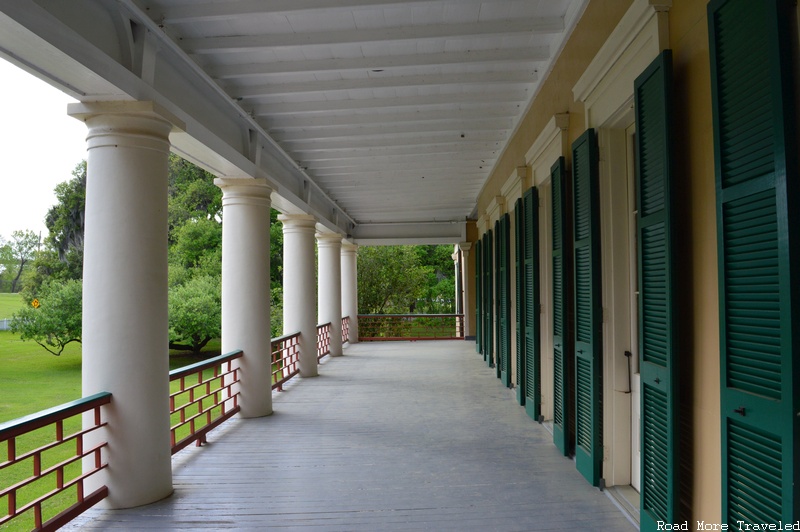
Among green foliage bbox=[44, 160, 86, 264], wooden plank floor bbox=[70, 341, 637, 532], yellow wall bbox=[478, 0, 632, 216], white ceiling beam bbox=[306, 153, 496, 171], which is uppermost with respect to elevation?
green foliage bbox=[44, 160, 86, 264]

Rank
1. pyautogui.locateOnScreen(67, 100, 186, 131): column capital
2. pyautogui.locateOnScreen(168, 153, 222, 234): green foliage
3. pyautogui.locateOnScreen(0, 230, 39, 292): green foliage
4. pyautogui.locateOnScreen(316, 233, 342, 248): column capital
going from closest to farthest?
1. pyautogui.locateOnScreen(67, 100, 186, 131): column capital
2. pyautogui.locateOnScreen(316, 233, 342, 248): column capital
3. pyautogui.locateOnScreen(168, 153, 222, 234): green foliage
4. pyautogui.locateOnScreen(0, 230, 39, 292): green foliage

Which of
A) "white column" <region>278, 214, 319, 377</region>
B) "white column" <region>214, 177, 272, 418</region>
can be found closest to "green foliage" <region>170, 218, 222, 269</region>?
"white column" <region>278, 214, 319, 377</region>

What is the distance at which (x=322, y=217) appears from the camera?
10.5m

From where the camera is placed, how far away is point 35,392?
61.3 ft

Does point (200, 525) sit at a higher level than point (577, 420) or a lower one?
lower

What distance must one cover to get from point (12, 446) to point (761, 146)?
370 centimetres

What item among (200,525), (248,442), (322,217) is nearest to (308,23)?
(200,525)

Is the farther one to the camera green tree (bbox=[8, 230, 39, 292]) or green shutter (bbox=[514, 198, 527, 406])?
green tree (bbox=[8, 230, 39, 292])

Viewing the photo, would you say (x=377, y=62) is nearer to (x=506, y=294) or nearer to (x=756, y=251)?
(x=756, y=251)

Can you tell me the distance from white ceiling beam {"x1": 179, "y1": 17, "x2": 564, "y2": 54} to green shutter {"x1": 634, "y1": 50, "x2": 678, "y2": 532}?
1550mm

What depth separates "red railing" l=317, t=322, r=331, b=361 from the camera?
1206 cm

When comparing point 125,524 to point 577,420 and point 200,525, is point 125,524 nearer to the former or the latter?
point 200,525

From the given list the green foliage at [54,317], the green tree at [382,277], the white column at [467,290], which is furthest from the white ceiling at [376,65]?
the green tree at [382,277]

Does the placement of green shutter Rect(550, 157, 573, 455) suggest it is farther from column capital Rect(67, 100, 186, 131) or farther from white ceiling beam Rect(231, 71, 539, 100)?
column capital Rect(67, 100, 186, 131)
